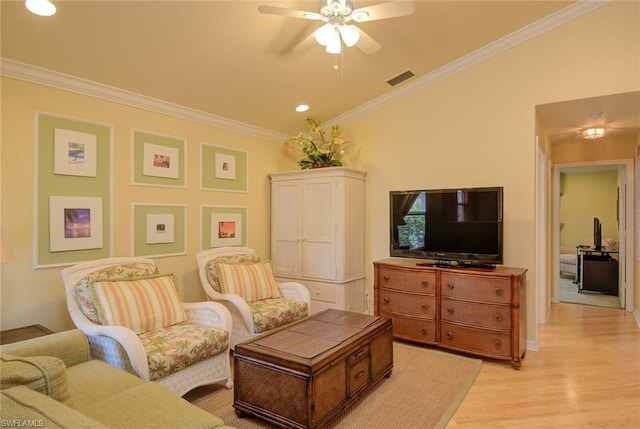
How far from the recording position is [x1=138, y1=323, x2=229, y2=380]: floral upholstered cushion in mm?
2221

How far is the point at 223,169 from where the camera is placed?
4.14 metres

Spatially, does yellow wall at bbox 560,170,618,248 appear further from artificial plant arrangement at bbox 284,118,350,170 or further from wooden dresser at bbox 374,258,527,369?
artificial plant arrangement at bbox 284,118,350,170

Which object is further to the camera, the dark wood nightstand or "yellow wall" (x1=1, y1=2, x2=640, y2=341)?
"yellow wall" (x1=1, y1=2, x2=640, y2=341)

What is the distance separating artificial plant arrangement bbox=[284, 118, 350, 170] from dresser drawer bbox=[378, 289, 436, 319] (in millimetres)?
1713

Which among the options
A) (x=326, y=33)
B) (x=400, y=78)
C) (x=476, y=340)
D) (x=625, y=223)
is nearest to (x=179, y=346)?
(x=326, y=33)

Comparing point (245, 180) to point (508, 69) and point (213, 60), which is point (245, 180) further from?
point (508, 69)

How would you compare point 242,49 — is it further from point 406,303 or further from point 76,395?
point 406,303

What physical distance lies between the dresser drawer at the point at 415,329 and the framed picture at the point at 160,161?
106 inches

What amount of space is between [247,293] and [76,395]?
71.5 inches

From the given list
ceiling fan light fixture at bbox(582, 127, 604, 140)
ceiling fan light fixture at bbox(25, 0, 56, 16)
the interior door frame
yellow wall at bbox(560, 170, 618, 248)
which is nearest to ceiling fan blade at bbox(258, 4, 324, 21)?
ceiling fan light fixture at bbox(25, 0, 56, 16)

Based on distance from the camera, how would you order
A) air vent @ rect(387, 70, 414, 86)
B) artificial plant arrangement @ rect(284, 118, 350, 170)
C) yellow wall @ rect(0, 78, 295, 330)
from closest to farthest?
yellow wall @ rect(0, 78, 295, 330) → air vent @ rect(387, 70, 414, 86) → artificial plant arrangement @ rect(284, 118, 350, 170)

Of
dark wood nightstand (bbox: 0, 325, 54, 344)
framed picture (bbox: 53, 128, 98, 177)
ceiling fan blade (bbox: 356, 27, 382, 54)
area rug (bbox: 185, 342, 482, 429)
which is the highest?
ceiling fan blade (bbox: 356, 27, 382, 54)

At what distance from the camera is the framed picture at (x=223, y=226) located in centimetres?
396

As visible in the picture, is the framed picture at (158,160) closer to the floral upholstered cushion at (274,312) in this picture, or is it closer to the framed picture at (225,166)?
the framed picture at (225,166)
